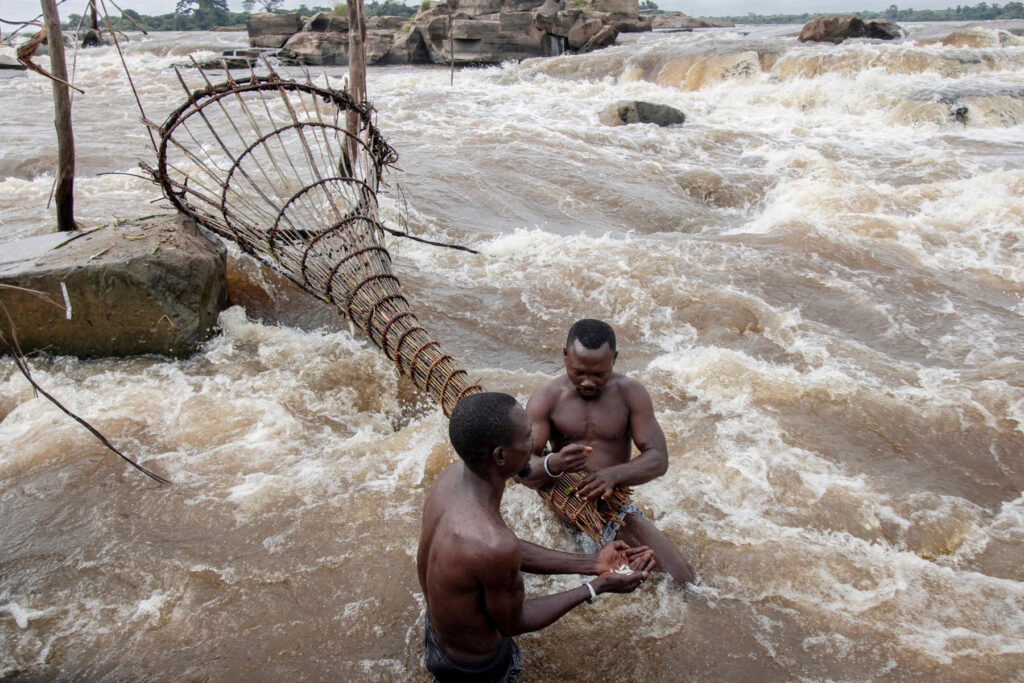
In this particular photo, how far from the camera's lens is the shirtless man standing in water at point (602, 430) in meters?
2.42

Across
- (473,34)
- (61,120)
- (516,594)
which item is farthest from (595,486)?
(473,34)

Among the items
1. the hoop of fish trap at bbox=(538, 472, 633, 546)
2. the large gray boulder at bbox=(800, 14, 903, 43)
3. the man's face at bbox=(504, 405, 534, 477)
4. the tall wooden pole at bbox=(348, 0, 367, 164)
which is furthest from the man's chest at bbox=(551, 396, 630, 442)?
the large gray boulder at bbox=(800, 14, 903, 43)

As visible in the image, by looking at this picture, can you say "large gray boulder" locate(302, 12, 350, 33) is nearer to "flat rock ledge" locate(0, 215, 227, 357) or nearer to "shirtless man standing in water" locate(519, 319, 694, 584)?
"flat rock ledge" locate(0, 215, 227, 357)

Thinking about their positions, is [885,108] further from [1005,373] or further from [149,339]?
[149,339]

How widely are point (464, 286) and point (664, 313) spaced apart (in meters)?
1.50

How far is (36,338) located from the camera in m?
3.92

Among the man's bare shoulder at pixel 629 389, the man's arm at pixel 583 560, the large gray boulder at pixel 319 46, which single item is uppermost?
the large gray boulder at pixel 319 46

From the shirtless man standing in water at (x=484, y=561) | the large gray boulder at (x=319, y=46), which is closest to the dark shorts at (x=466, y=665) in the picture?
the shirtless man standing in water at (x=484, y=561)

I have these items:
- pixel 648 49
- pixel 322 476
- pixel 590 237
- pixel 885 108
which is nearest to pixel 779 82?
pixel 885 108

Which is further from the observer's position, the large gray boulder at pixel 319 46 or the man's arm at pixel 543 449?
the large gray boulder at pixel 319 46

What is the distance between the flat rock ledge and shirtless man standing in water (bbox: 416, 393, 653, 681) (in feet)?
9.29

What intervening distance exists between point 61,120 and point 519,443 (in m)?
4.66

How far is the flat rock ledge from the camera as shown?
151 inches

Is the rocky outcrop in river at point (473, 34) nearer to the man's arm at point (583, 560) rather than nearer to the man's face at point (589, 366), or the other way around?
the man's face at point (589, 366)
